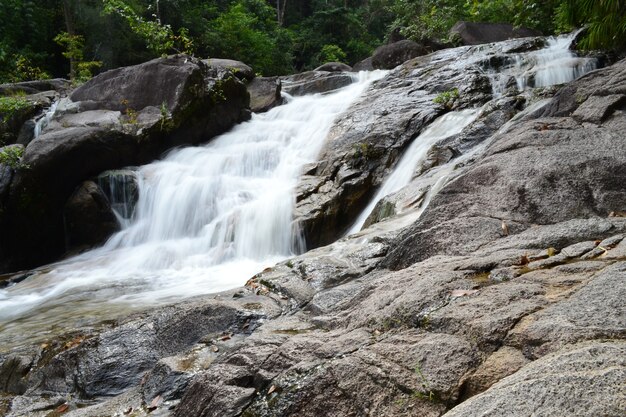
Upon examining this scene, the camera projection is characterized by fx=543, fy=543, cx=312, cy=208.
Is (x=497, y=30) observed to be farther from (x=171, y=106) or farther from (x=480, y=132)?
(x=171, y=106)

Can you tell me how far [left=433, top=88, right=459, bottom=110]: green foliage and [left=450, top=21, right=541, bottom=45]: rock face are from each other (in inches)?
256

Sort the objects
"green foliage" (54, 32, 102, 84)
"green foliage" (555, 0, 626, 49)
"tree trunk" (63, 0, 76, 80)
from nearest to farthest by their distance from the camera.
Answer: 1. "green foliage" (555, 0, 626, 49)
2. "green foliage" (54, 32, 102, 84)
3. "tree trunk" (63, 0, 76, 80)

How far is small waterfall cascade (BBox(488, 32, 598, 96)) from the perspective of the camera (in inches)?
443

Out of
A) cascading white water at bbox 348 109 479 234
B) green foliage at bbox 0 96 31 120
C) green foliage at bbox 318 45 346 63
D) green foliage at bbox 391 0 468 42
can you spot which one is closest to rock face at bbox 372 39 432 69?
green foliage at bbox 391 0 468 42

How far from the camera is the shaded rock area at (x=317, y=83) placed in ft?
56.8

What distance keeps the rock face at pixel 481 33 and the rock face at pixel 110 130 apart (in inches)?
293

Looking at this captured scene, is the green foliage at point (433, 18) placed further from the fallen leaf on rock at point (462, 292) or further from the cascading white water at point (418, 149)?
the fallen leaf on rock at point (462, 292)

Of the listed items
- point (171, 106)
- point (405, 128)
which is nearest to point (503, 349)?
point (405, 128)

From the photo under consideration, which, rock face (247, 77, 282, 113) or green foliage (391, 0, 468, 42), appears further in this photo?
green foliage (391, 0, 468, 42)

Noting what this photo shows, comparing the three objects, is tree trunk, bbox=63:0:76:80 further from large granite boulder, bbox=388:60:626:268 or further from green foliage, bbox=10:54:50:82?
large granite boulder, bbox=388:60:626:268

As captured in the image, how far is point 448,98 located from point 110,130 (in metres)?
7.56

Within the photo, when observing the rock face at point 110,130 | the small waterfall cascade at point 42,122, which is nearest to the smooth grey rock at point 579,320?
the rock face at point 110,130

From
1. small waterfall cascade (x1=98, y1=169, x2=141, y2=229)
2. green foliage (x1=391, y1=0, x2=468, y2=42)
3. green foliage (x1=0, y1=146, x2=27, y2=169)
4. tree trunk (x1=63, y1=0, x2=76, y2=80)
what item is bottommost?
small waterfall cascade (x1=98, y1=169, x2=141, y2=229)

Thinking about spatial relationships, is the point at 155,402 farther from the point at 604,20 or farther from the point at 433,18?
the point at 433,18
